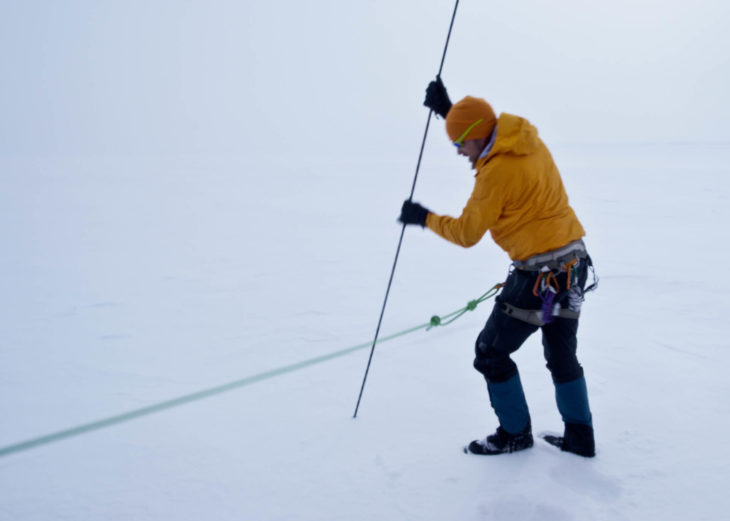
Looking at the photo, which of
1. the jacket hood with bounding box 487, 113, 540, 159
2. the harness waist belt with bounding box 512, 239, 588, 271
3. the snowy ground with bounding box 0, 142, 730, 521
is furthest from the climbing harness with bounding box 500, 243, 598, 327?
the snowy ground with bounding box 0, 142, 730, 521

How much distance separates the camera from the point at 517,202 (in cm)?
206

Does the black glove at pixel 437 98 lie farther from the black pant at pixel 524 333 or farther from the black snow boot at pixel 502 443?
the black snow boot at pixel 502 443

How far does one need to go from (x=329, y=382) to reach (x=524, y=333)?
4.23ft

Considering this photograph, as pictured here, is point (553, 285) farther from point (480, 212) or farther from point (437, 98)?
point (437, 98)

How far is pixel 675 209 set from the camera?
326 inches

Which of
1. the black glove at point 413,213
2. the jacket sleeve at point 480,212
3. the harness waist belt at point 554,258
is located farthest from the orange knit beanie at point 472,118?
the harness waist belt at point 554,258

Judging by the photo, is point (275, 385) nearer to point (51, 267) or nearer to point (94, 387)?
point (94, 387)

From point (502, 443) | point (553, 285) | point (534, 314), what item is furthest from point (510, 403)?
point (553, 285)

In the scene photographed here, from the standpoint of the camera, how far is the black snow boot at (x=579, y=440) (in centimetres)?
231

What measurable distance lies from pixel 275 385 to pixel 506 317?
1.46 metres

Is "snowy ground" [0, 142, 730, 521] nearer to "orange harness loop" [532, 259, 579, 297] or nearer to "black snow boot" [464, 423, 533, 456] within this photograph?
"black snow boot" [464, 423, 533, 456]

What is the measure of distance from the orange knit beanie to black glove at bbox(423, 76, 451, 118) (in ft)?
1.30

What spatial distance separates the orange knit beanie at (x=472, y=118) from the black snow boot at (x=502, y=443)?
130cm

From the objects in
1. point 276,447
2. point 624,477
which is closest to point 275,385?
point 276,447
